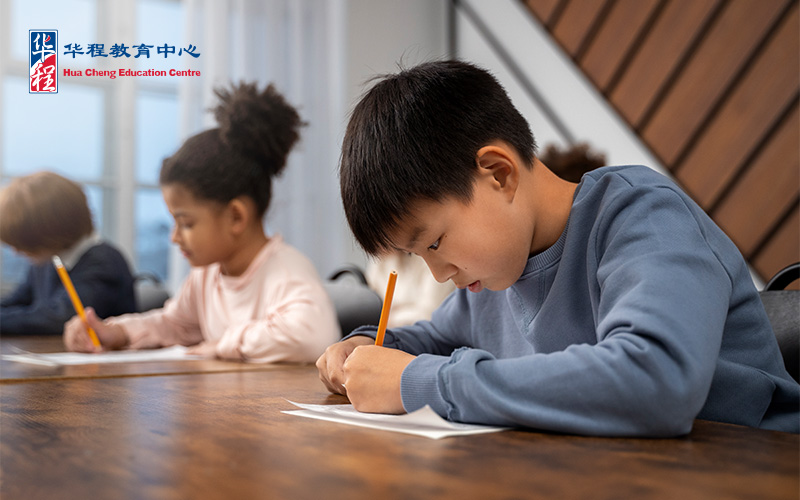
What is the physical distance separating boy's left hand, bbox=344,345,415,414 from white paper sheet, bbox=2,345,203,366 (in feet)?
2.49

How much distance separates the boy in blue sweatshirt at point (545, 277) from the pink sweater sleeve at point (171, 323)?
1.00 meters

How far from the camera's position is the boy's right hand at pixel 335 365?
2.72 feet

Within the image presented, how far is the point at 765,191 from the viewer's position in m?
2.61

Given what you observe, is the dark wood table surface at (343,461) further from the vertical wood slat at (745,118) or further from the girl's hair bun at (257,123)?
the vertical wood slat at (745,118)

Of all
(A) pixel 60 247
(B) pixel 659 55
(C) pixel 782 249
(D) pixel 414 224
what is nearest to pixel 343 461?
(D) pixel 414 224

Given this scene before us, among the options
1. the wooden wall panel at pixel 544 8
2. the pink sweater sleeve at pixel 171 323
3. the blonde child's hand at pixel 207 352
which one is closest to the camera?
the blonde child's hand at pixel 207 352

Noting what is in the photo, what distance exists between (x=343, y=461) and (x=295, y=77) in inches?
150

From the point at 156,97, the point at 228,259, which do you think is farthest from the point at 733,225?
the point at 156,97

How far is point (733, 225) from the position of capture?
270cm

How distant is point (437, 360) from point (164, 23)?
11.8ft

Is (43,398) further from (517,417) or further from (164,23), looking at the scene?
(164,23)

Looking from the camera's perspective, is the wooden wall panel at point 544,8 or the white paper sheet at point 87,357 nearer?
the white paper sheet at point 87,357

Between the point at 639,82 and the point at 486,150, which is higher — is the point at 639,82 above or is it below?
above

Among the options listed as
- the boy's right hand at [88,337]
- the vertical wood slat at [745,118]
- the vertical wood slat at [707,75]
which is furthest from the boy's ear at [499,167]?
the vertical wood slat at [707,75]
